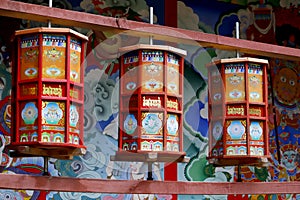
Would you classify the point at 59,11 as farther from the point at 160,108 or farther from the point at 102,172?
the point at 102,172

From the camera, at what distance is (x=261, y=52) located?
4297mm

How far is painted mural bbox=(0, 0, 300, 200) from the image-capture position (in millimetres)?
4551

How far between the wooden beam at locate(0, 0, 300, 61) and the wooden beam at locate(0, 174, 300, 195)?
67cm

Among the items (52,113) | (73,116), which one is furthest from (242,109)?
(52,113)

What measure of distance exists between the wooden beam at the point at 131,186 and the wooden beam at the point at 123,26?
673mm

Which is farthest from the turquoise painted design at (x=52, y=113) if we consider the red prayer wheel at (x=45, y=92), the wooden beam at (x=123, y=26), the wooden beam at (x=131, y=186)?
the wooden beam at (x=123, y=26)

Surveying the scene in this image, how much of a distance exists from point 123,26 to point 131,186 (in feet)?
2.35

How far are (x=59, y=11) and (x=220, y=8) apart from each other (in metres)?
1.83

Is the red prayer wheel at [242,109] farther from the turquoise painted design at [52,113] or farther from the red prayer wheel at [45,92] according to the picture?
the turquoise painted design at [52,113]

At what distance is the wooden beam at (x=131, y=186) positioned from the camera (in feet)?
11.5

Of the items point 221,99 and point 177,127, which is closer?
point 177,127

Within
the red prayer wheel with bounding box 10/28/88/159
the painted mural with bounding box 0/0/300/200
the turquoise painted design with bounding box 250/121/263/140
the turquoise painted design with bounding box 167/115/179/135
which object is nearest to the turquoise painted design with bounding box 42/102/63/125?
the red prayer wheel with bounding box 10/28/88/159

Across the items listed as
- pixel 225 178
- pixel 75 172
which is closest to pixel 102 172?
pixel 75 172

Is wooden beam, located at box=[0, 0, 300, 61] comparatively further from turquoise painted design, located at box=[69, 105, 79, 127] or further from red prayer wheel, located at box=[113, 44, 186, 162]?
turquoise painted design, located at box=[69, 105, 79, 127]
